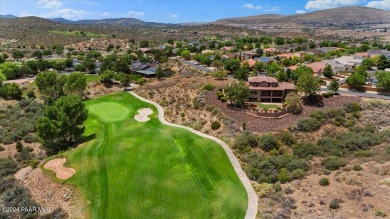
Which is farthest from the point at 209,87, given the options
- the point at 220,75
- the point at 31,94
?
the point at 31,94

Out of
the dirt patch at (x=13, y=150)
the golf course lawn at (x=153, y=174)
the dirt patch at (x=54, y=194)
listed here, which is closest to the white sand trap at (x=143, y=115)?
the golf course lawn at (x=153, y=174)

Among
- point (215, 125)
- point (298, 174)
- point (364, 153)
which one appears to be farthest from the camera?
point (215, 125)

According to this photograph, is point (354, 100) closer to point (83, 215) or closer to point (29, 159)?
point (83, 215)

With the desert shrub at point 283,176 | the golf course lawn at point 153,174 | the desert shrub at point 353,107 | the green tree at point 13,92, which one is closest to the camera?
the golf course lawn at point 153,174

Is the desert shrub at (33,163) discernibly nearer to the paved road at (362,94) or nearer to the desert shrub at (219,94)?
the desert shrub at (219,94)

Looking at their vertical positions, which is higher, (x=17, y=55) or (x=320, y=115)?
(x=17, y=55)

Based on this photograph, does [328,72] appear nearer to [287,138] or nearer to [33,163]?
[287,138]
